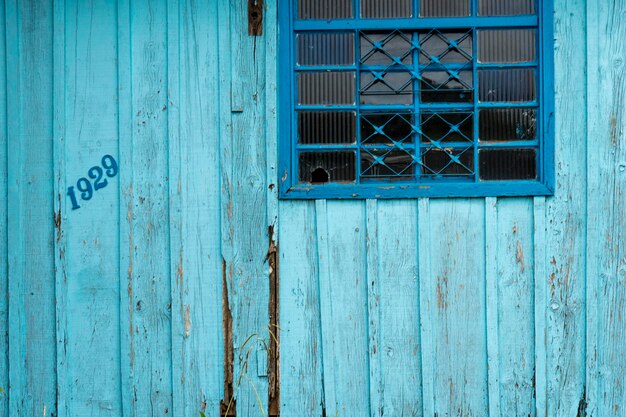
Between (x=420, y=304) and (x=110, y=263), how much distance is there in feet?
4.46

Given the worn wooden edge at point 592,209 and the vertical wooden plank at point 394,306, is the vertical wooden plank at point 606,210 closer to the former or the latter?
the worn wooden edge at point 592,209

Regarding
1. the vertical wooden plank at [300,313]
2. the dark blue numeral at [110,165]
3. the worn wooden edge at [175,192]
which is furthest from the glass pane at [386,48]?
the dark blue numeral at [110,165]

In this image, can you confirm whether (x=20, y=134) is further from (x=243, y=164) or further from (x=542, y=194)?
(x=542, y=194)

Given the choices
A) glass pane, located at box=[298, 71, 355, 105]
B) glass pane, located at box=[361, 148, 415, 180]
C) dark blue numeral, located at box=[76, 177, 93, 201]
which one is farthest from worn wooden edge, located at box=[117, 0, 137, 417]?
glass pane, located at box=[361, 148, 415, 180]

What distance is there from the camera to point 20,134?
3.16 meters

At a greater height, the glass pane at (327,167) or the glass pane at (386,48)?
the glass pane at (386,48)

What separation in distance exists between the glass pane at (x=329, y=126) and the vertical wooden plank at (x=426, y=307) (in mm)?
432

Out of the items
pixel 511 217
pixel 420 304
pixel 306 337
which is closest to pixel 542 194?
pixel 511 217

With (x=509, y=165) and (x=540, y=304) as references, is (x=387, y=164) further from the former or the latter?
(x=540, y=304)

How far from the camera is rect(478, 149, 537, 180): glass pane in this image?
3.13 meters

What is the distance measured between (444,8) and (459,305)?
129 cm

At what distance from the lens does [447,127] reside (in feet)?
10.3

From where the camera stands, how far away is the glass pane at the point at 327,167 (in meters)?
3.15

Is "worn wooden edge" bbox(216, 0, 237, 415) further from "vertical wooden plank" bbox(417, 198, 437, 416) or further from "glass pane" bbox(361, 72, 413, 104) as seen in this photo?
"vertical wooden plank" bbox(417, 198, 437, 416)
